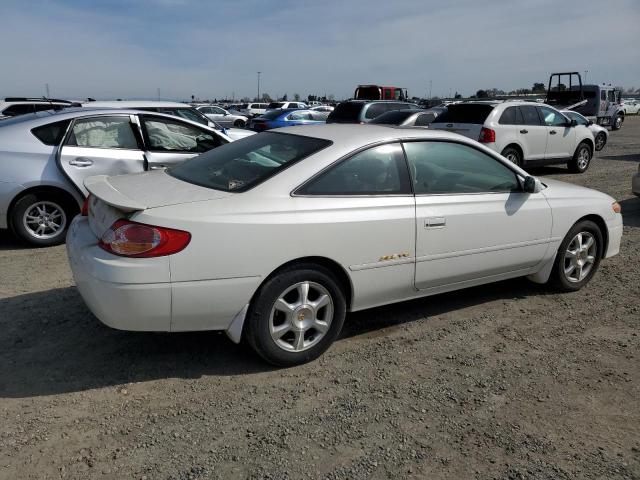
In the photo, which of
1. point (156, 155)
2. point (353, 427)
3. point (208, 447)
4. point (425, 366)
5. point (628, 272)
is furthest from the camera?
point (156, 155)

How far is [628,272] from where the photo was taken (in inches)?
215

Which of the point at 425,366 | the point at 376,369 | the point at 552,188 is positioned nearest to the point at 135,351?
the point at 376,369

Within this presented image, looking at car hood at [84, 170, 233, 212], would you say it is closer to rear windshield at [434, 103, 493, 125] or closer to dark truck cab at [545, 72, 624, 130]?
rear windshield at [434, 103, 493, 125]

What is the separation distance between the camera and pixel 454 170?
4.13 metres

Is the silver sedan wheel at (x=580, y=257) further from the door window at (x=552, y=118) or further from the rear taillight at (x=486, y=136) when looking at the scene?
the door window at (x=552, y=118)

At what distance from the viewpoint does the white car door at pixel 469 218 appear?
388 centimetres

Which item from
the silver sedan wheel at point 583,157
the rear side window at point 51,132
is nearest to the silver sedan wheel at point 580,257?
the rear side window at point 51,132

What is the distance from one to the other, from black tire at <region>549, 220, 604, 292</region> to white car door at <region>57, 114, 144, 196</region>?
465cm

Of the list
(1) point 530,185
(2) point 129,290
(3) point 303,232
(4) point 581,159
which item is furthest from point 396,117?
(2) point 129,290

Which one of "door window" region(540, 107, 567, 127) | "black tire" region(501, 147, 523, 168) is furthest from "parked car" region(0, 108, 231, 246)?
"door window" region(540, 107, 567, 127)

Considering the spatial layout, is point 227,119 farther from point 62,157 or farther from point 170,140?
point 62,157

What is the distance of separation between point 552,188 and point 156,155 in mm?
4436

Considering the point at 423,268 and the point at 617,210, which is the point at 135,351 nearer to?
the point at 423,268

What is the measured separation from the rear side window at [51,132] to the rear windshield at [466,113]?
7.48 meters
